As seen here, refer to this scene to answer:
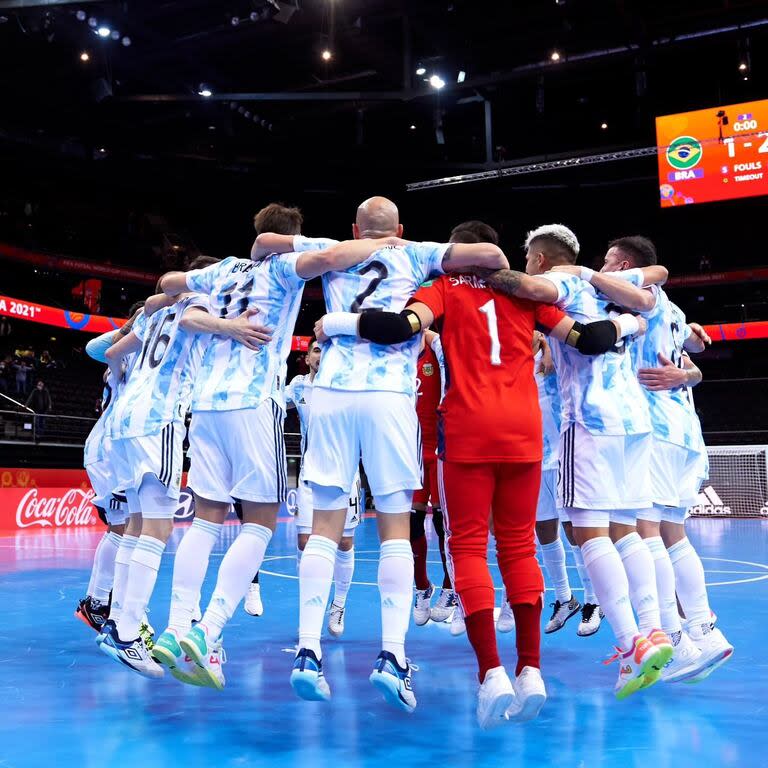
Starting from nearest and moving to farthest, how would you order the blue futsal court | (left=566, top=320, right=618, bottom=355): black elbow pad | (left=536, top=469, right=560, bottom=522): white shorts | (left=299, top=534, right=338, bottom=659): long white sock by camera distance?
the blue futsal court
(left=299, top=534, right=338, bottom=659): long white sock
(left=566, top=320, right=618, bottom=355): black elbow pad
(left=536, top=469, right=560, bottom=522): white shorts

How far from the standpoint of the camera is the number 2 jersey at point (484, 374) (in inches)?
130

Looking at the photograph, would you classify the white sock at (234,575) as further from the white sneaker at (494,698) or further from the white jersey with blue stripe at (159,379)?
the white sneaker at (494,698)

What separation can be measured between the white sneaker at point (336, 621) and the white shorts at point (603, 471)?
1927 mm

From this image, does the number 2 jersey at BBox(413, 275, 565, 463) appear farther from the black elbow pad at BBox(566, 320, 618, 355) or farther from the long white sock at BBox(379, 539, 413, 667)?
the long white sock at BBox(379, 539, 413, 667)

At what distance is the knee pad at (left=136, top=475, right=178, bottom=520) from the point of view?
4250mm

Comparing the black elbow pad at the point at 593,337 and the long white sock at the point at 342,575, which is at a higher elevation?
the black elbow pad at the point at 593,337

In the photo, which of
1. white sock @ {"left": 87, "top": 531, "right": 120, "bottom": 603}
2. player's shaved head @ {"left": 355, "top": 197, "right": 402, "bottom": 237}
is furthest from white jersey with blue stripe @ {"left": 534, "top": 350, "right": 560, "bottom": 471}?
white sock @ {"left": 87, "top": 531, "right": 120, "bottom": 603}

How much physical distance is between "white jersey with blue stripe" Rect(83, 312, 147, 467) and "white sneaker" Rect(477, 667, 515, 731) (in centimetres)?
267

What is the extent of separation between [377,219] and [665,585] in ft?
7.79

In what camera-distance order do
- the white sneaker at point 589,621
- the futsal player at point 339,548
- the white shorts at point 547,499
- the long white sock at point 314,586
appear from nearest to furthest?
the long white sock at point 314,586 → the white sneaker at point 589,621 → the futsal player at point 339,548 → the white shorts at point 547,499

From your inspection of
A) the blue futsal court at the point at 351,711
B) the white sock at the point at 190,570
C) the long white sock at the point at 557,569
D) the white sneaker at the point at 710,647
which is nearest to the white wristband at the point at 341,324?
the white sock at the point at 190,570

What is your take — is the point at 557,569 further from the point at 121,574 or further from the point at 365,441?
the point at 121,574

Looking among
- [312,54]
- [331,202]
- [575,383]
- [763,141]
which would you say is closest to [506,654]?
[575,383]

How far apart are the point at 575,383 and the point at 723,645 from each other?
4.65 ft
